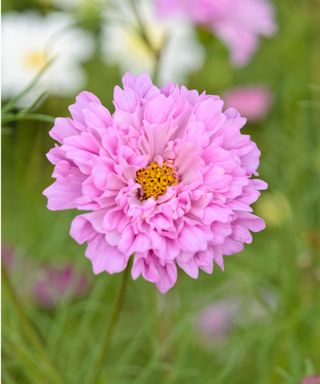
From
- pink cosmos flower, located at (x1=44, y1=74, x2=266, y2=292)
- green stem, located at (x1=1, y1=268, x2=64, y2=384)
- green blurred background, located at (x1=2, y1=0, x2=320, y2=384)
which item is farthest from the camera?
green blurred background, located at (x1=2, y1=0, x2=320, y2=384)

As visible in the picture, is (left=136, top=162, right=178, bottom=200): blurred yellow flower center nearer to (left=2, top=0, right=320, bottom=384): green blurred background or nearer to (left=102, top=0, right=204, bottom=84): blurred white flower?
(left=2, top=0, right=320, bottom=384): green blurred background

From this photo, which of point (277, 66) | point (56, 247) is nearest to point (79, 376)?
point (56, 247)

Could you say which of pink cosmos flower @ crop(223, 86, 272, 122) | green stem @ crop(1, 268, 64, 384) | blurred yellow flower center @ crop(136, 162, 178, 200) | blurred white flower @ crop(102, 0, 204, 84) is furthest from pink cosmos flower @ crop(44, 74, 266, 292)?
blurred white flower @ crop(102, 0, 204, 84)

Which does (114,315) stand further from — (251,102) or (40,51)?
(40,51)

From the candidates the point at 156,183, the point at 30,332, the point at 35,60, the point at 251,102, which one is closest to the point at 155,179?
the point at 156,183

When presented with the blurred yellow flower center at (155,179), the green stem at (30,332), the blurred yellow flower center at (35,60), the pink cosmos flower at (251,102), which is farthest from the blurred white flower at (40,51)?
the blurred yellow flower center at (155,179)

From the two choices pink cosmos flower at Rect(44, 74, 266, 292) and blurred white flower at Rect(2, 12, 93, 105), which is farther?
blurred white flower at Rect(2, 12, 93, 105)
